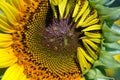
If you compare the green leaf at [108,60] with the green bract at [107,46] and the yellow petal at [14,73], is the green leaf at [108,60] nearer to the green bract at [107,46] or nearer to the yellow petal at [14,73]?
the green bract at [107,46]

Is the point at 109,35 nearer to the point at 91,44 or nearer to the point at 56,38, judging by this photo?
the point at 91,44

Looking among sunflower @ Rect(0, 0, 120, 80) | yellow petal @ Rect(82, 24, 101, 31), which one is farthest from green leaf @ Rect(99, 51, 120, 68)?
yellow petal @ Rect(82, 24, 101, 31)

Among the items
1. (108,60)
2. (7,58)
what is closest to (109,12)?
(108,60)

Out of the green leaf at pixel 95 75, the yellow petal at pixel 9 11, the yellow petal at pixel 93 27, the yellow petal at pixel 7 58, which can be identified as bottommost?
the green leaf at pixel 95 75

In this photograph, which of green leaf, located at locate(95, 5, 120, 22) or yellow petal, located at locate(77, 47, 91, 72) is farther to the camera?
yellow petal, located at locate(77, 47, 91, 72)

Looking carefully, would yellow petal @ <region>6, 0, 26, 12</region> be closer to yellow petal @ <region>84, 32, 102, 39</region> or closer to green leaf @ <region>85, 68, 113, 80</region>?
yellow petal @ <region>84, 32, 102, 39</region>

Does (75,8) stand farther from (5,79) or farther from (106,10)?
(5,79)

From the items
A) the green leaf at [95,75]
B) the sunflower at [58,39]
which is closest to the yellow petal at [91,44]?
the sunflower at [58,39]
